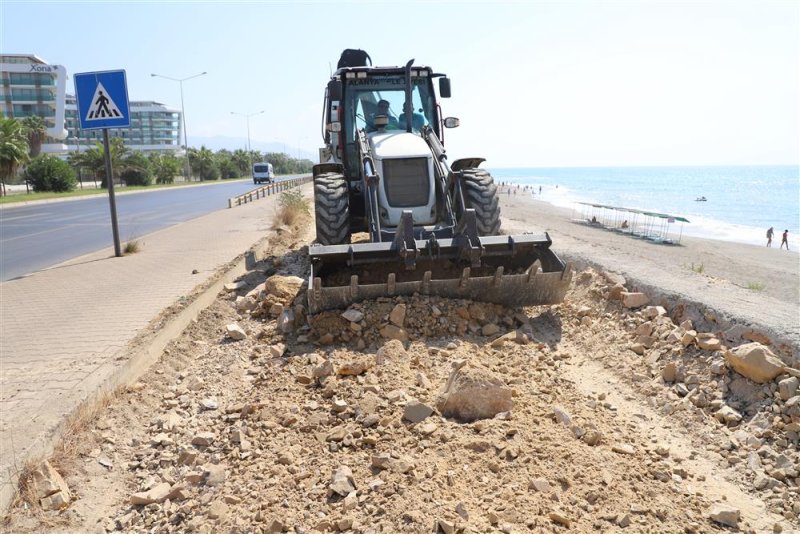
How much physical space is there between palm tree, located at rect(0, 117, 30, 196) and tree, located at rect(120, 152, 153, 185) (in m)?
16.1

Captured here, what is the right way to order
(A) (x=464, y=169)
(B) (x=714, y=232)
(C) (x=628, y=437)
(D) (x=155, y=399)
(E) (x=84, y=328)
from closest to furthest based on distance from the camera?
1. (C) (x=628, y=437)
2. (D) (x=155, y=399)
3. (E) (x=84, y=328)
4. (A) (x=464, y=169)
5. (B) (x=714, y=232)

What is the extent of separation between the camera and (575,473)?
3.61 meters

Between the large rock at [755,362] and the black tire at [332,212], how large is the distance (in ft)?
15.7

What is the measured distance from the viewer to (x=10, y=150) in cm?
3812

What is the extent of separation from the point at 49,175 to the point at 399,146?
43802 millimetres

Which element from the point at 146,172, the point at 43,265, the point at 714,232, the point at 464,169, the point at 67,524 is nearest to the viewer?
the point at 67,524

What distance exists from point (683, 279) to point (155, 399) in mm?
6475

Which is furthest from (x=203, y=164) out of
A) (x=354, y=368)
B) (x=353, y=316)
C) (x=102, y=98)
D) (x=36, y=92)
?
(x=354, y=368)

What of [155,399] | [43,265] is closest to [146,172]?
[43,265]

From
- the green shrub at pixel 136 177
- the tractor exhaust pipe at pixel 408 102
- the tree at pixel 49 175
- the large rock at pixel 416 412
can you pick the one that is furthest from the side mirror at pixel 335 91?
the green shrub at pixel 136 177

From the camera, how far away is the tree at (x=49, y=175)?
42.5 m

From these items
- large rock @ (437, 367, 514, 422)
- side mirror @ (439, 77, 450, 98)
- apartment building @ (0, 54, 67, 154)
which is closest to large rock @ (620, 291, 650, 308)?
large rock @ (437, 367, 514, 422)

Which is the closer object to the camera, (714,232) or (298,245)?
(298,245)

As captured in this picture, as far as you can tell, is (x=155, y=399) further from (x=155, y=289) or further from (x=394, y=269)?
(x=155, y=289)
